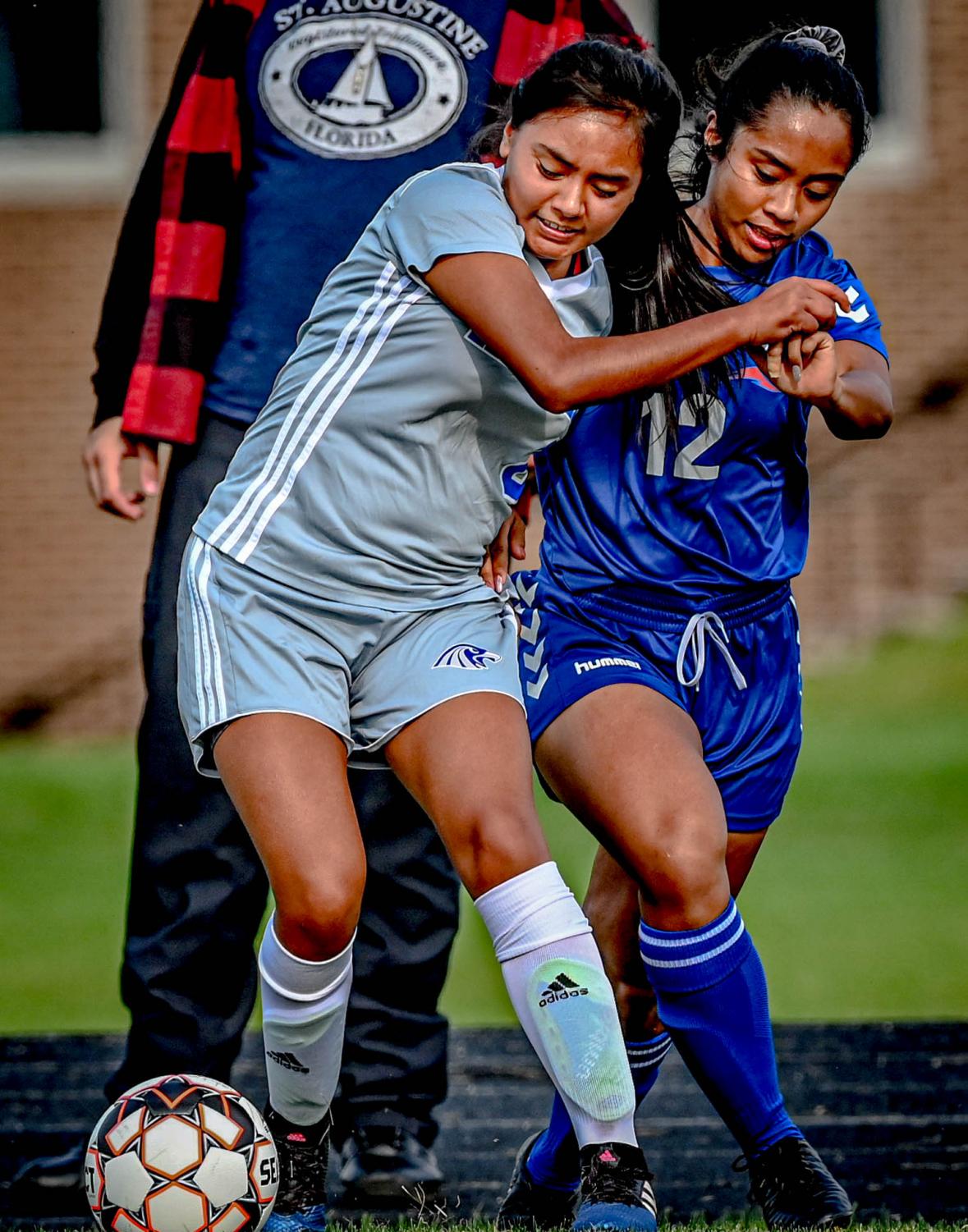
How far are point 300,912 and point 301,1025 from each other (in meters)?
0.25

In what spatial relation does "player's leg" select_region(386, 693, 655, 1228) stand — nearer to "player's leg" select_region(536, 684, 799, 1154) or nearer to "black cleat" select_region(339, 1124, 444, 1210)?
"player's leg" select_region(536, 684, 799, 1154)

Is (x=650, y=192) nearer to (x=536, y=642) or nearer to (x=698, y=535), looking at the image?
(x=698, y=535)

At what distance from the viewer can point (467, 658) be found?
3.25m

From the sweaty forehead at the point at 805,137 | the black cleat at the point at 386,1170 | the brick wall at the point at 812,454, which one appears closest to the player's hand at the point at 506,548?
the sweaty forehead at the point at 805,137

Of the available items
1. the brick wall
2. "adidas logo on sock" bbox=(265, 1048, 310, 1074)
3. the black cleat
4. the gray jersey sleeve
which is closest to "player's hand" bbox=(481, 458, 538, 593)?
the gray jersey sleeve

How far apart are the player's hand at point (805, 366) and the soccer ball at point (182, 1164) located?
1.50 m

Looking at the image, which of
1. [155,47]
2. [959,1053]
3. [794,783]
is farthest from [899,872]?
[155,47]

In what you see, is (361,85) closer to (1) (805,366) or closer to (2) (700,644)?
(1) (805,366)

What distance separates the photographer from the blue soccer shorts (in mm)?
3477

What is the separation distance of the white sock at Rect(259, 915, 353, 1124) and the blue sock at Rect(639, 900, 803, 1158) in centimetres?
54

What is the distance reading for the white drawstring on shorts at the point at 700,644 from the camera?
11.4 feet

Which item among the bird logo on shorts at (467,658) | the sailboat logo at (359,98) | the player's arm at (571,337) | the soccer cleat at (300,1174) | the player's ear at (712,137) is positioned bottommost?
the soccer cleat at (300,1174)

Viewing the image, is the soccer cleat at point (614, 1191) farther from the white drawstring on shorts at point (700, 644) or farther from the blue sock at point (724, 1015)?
the white drawstring on shorts at point (700, 644)

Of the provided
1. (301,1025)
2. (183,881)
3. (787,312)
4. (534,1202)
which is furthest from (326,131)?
(534,1202)
